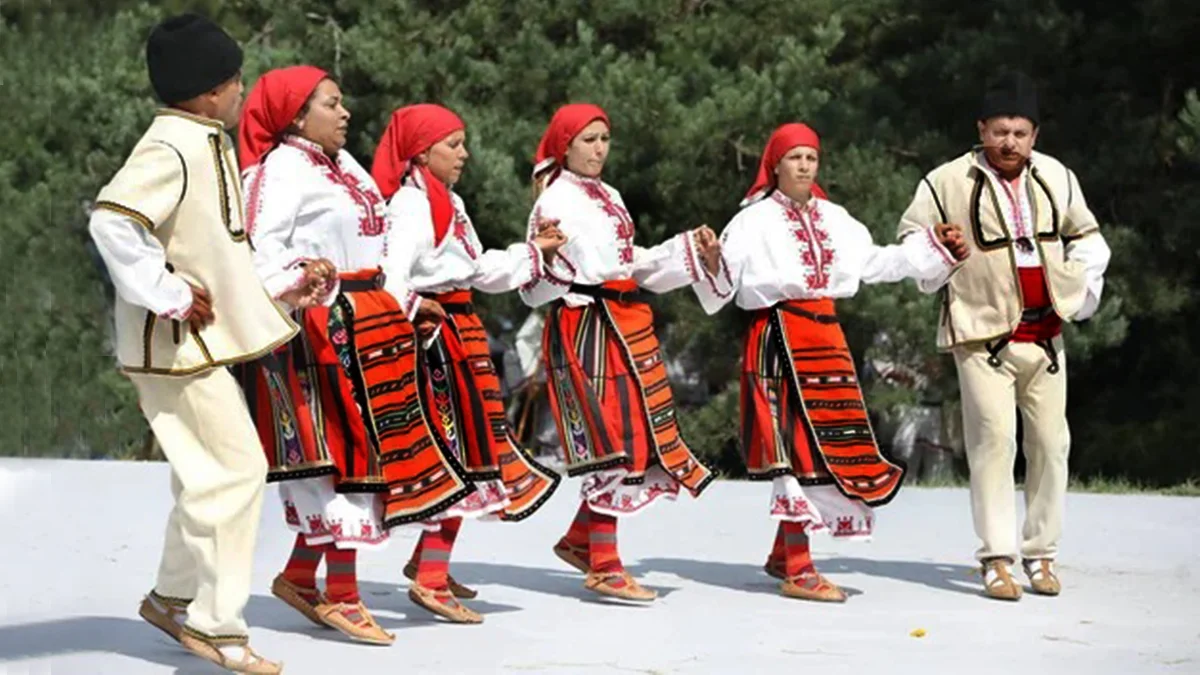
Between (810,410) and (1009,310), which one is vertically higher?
(1009,310)

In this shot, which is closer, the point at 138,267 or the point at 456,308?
the point at 138,267

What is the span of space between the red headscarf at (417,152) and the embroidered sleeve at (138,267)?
1.53 meters

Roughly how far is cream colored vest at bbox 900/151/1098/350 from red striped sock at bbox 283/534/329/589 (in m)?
2.26

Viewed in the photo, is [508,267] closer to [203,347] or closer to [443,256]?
[443,256]

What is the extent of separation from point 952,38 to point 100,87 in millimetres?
5748

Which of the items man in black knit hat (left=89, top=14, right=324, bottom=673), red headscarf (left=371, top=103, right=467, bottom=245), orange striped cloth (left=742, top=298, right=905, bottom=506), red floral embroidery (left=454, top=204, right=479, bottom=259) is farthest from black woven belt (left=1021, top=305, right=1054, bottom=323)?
man in black knit hat (left=89, top=14, right=324, bottom=673)

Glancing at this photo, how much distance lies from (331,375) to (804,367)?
1.76 metres

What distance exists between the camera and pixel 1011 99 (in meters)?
7.50

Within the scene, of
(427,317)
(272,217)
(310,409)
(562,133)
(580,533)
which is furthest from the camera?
(580,533)

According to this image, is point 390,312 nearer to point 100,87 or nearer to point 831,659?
point 831,659

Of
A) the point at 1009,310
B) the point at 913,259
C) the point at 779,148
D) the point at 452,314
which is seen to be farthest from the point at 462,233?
the point at 1009,310

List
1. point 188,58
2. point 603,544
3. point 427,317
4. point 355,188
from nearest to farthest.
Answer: point 188,58, point 355,188, point 427,317, point 603,544

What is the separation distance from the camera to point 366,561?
26.7 ft

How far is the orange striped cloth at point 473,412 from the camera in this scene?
22.5 ft
